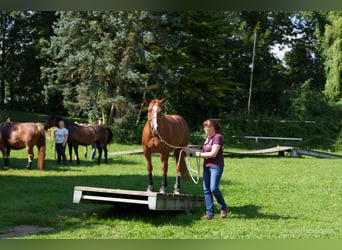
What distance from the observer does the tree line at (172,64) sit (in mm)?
27906

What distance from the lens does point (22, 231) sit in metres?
6.97

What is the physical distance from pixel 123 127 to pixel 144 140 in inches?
664

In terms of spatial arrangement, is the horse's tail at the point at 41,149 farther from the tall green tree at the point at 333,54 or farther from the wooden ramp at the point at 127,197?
the tall green tree at the point at 333,54

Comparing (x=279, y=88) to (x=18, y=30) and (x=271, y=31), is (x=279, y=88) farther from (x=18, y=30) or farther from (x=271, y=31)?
(x=18, y=30)

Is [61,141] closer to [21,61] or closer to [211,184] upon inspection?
[211,184]

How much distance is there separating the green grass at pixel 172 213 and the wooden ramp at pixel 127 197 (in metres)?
0.28

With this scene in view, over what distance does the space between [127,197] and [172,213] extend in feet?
3.49

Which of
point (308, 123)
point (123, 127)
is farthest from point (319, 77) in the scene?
point (123, 127)

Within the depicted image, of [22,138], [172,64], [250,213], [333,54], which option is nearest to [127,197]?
[250,213]

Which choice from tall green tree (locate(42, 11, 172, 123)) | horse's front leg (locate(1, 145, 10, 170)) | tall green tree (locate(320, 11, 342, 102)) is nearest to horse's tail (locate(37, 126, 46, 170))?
horse's front leg (locate(1, 145, 10, 170))

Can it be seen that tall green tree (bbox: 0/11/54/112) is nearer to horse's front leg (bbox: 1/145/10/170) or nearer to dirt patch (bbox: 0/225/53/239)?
horse's front leg (bbox: 1/145/10/170)

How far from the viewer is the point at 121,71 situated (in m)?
27.8

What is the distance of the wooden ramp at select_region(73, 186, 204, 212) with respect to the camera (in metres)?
7.31
